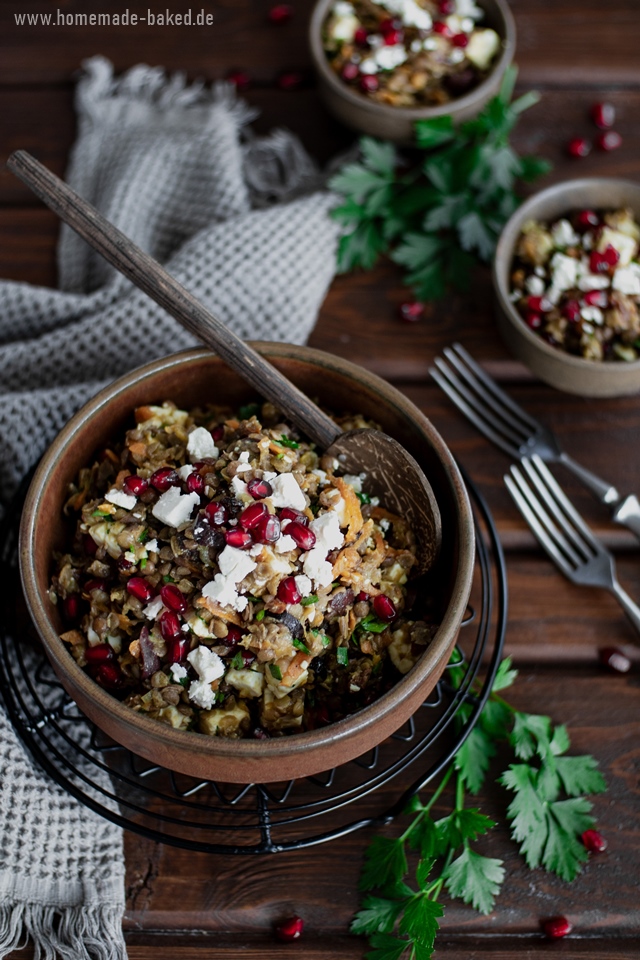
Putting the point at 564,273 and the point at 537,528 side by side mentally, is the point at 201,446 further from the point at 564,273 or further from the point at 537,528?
the point at 564,273

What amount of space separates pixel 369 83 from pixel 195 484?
5.88 feet

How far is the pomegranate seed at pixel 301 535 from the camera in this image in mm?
2020

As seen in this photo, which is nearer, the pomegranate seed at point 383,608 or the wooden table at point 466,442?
the pomegranate seed at point 383,608

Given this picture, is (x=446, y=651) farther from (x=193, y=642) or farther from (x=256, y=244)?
(x=256, y=244)

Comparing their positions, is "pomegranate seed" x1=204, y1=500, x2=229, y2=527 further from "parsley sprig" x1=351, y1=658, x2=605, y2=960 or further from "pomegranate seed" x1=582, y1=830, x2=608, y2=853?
"pomegranate seed" x1=582, y1=830, x2=608, y2=853

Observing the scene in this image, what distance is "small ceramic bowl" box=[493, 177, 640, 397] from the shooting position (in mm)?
2770

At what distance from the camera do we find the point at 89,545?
221cm

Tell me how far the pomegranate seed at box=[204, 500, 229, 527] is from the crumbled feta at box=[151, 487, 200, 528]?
51mm

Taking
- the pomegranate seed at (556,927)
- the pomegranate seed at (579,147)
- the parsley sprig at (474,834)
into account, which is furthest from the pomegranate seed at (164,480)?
the pomegranate seed at (579,147)

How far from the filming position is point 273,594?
2014 millimetres

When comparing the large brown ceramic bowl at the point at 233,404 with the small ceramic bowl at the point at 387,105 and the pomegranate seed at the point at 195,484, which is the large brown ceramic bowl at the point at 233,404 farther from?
the small ceramic bowl at the point at 387,105

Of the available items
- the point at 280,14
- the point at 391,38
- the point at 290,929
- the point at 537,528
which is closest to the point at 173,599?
the point at 290,929

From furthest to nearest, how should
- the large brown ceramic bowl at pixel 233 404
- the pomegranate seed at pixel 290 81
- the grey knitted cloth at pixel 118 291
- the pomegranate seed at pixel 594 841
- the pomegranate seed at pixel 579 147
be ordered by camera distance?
1. the pomegranate seed at pixel 290 81
2. the pomegranate seed at pixel 579 147
3. the pomegranate seed at pixel 594 841
4. the grey knitted cloth at pixel 118 291
5. the large brown ceramic bowl at pixel 233 404

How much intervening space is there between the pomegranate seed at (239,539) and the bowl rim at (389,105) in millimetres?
1774
